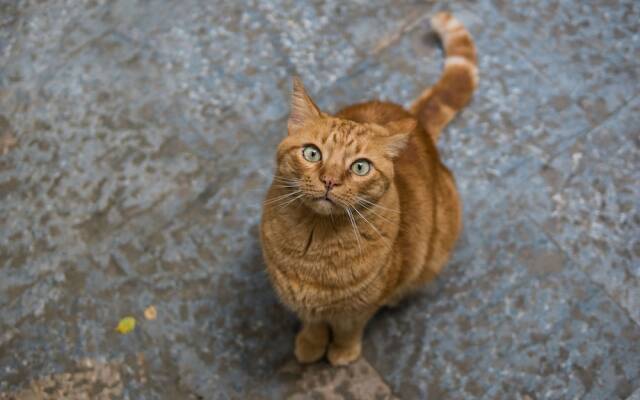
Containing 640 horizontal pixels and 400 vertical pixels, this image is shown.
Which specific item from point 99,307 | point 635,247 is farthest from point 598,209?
point 99,307

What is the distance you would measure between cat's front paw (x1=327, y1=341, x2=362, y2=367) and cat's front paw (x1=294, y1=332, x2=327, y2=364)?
0.03m

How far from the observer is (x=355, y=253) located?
176 cm

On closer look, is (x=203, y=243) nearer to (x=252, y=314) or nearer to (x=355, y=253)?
(x=252, y=314)

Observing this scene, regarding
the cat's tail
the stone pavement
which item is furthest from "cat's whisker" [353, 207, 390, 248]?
the cat's tail

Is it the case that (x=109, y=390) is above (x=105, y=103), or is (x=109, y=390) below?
below

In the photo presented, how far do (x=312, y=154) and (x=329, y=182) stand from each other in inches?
4.3

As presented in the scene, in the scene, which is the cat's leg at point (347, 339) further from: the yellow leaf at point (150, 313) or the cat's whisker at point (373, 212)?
the yellow leaf at point (150, 313)

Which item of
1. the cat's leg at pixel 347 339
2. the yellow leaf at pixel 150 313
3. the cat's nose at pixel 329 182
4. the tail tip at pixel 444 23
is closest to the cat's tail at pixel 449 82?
the tail tip at pixel 444 23

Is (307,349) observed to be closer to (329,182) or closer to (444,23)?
(329,182)

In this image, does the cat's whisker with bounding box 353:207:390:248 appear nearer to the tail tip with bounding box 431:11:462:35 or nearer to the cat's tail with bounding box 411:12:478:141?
the cat's tail with bounding box 411:12:478:141

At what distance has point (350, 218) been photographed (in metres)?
1.68

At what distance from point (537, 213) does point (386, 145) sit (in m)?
0.96

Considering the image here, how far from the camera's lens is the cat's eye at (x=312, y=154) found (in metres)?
1.64

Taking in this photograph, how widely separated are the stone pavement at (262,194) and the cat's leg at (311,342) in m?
0.05
